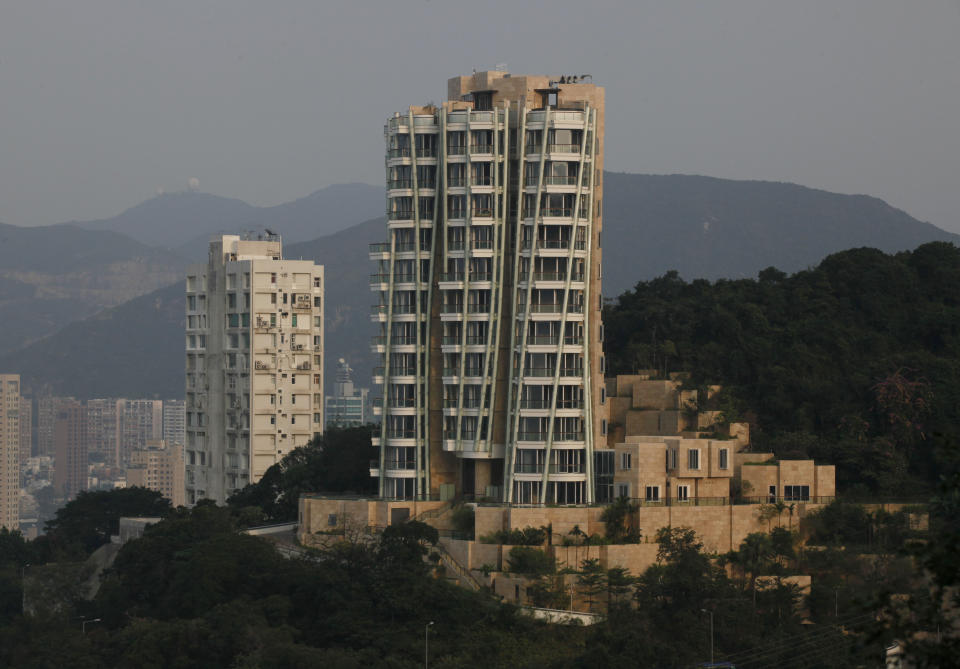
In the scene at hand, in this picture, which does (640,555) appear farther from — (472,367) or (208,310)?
(208,310)

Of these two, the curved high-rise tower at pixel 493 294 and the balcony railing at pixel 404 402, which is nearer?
the curved high-rise tower at pixel 493 294

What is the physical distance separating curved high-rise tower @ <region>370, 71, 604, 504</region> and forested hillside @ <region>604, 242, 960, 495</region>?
8.94m

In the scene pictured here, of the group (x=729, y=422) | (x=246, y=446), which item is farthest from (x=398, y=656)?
(x=246, y=446)

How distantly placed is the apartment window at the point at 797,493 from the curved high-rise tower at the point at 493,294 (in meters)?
8.94

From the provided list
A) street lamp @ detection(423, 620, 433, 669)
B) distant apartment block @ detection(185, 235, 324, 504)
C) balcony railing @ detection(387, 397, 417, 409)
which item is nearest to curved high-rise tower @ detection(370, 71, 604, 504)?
balcony railing @ detection(387, 397, 417, 409)

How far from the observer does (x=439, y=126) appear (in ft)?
286

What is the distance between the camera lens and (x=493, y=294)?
283 feet

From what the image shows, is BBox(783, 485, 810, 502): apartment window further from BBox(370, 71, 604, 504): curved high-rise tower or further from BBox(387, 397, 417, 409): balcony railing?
BBox(387, 397, 417, 409): balcony railing

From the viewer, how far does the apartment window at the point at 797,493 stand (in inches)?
3369

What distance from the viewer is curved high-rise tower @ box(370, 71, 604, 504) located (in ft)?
280

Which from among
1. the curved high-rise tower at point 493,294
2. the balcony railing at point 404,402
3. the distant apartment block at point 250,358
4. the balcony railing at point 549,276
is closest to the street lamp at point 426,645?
the curved high-rise tower at point 493,294

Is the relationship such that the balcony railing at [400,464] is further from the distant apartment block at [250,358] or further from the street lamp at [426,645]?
the distant apartment block at [250,358]

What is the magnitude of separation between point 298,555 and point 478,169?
19951 mm

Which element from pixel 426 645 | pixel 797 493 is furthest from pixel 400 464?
pixel 797 493
